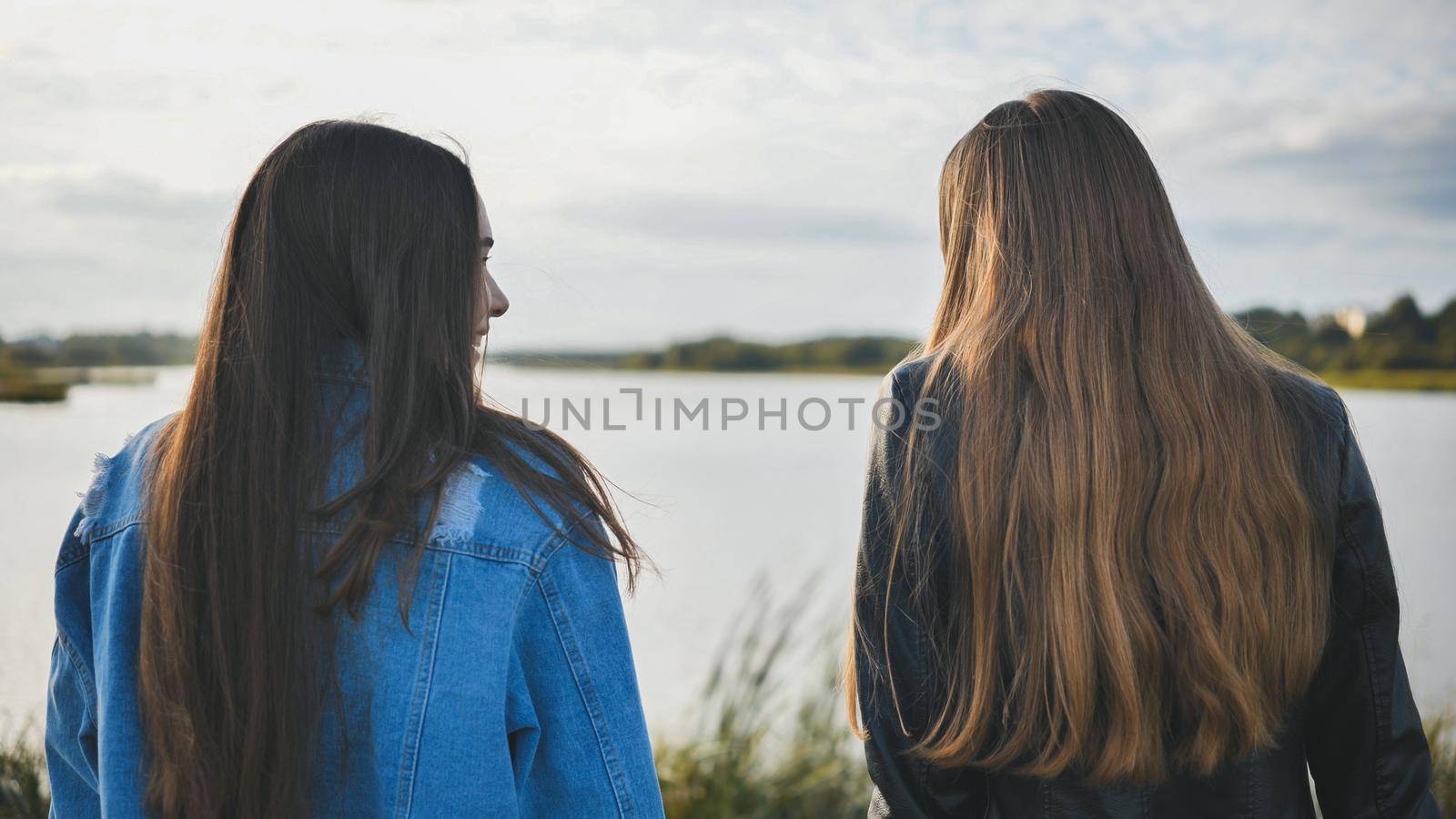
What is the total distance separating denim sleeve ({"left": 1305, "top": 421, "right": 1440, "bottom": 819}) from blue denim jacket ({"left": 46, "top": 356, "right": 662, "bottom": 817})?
0.90 m

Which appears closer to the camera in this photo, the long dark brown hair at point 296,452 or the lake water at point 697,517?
the long dark brown hair at point 296,452

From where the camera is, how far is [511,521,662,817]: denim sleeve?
39.6 inches

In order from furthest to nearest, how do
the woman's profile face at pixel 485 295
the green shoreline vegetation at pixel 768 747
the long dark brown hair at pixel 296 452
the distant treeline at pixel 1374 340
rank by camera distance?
the distant treeline at pixel 1374 340
the green shoreline vegetation at pixel 768 747
the woman's profile face at pixel 485 295
the long dark brown hair at pixel 296 452

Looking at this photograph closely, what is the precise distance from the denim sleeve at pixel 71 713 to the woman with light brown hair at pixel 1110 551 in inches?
36.5

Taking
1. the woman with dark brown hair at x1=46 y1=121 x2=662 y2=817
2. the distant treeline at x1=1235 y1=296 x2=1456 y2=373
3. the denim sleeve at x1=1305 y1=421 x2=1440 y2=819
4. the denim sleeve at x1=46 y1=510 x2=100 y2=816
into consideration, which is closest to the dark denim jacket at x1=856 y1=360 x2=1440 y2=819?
the denim sleeve at x1=1305 y1=421 x2=1440 y2=819

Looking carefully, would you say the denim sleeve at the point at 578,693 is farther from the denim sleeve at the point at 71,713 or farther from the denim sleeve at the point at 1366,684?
the denim sleeve at the point at 1366,684

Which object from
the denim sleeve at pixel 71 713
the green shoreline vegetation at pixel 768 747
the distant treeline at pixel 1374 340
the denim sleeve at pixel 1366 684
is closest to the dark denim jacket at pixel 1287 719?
the denim sleeve at pixel 1366 684

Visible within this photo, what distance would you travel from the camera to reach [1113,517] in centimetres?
111

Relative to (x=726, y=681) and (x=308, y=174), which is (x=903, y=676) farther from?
(x=726, y=681)

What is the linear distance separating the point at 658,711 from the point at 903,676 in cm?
353

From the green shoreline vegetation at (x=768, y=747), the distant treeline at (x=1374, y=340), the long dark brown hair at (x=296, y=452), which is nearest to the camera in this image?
the long dark brown hair at (x=296, y=452)

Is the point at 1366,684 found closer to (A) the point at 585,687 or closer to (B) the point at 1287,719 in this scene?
(B) the point at 1287,719

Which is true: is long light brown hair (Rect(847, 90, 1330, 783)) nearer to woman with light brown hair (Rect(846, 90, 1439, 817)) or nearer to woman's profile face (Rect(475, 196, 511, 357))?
woman with light brown hair (Rect(846, 90, 1439, 817))

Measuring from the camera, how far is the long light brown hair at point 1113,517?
1115mm
